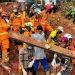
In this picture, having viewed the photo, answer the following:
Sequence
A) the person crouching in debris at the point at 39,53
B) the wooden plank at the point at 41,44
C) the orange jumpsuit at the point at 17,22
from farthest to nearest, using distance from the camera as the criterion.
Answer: the orange jumpsuit at the point at 17,22 < the person crouching in debris at the point at 39,53 < the wooden plank at the point at 41,44

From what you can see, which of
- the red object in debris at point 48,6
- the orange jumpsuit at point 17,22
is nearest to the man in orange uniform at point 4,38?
the orange jumpsuit at point 17,22

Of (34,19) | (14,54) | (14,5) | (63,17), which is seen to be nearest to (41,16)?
(34,19)

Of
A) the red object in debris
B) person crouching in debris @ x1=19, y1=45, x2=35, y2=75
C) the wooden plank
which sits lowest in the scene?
person crouching in debris @ x1=19, y1=45, x2=35, y2=75

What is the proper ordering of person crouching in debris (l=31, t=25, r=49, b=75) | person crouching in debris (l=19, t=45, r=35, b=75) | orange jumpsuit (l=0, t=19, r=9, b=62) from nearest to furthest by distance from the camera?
person crouching in debris (l=31, t=25, r=49, b=75)
person crouching in debris (l=19, t=45, r=35, b=75)
orange jumpsuit (l=0, t=19, r=9, b=62)

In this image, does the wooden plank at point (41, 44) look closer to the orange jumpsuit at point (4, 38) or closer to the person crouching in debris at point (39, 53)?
the person crouching in debris at point (39, 53)

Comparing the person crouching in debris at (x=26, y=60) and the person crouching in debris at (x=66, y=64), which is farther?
the person crouching in debris at (x=26, y=60)

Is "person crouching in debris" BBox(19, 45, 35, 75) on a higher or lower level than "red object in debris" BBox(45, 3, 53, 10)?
lower

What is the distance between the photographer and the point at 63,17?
18.0m

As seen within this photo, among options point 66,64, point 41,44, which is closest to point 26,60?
point 66,64

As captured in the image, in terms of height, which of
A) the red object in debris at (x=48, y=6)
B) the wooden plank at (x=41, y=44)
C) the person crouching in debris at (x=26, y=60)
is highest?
the wooden plank at (x=41, y=44)

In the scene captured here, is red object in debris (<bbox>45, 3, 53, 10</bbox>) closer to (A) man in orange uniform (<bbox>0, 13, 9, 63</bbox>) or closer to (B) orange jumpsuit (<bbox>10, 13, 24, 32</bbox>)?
(B) orange jumpsuit (<bbox>10, 13, 24, 32</bbox>)

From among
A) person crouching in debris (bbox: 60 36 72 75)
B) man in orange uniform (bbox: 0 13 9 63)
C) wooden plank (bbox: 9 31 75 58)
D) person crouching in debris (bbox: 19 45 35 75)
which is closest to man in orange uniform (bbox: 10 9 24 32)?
man in orange uniform (bbox: 0 13 9 63)

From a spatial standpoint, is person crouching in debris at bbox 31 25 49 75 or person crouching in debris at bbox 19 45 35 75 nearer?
person crouching in debris at bbox 31 25 49 75

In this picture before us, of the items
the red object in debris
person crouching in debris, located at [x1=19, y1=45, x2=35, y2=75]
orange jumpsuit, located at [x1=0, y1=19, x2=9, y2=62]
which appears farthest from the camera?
the red object in debris
